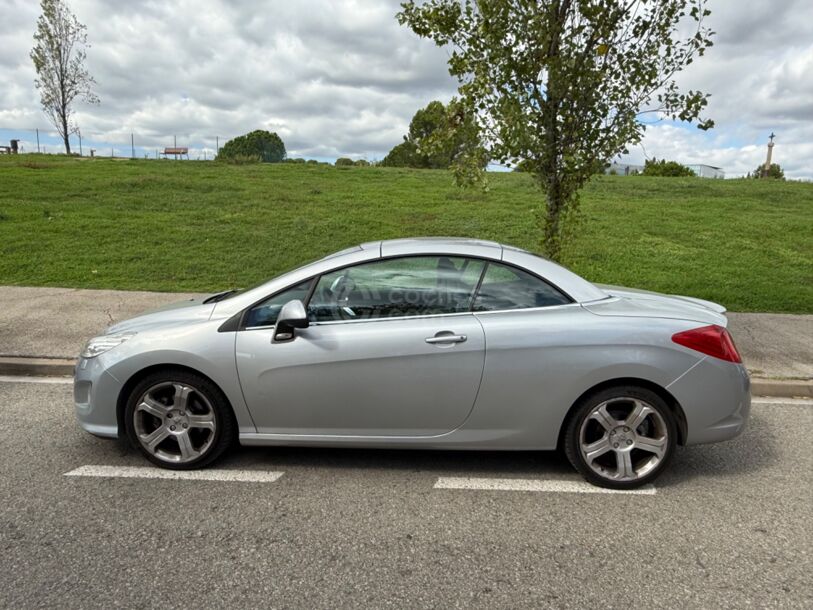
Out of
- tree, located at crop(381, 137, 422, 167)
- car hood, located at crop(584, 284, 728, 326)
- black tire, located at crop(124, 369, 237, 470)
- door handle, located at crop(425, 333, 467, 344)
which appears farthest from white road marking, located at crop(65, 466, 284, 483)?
tree, located at crop(381, 137, 422, 167)

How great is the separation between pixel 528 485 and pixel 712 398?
1.21 metres

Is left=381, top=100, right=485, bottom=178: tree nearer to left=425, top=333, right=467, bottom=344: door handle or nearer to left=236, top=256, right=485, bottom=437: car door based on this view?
left=236, top=256, right=485, bottom=437: car door

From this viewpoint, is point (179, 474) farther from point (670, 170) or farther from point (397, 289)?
point (670, 170)

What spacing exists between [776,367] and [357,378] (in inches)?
187

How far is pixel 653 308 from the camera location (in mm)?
3705

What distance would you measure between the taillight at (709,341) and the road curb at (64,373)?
2.34 meters

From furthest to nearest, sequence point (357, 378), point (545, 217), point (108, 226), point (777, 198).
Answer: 1. point (777, 198)
2. point (108, 226)
3. point (545, 217)
4. point (357, 378)

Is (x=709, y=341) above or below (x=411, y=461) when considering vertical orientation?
above

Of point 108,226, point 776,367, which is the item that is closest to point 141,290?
point 108,226

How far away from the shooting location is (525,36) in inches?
237

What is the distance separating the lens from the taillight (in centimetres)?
348

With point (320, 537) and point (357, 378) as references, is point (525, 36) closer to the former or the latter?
point (357, 378)

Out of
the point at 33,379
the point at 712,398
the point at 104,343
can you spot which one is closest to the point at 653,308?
the point at 712,398

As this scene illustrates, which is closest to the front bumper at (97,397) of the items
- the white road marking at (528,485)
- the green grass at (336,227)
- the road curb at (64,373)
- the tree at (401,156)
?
the white road marking at (528,485)
